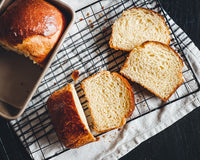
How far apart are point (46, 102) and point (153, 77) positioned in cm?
91

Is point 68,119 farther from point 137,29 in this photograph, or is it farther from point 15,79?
point 137,29

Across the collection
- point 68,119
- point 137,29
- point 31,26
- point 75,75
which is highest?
point 31,26

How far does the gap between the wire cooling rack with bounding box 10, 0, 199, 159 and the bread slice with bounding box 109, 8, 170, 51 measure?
73mm

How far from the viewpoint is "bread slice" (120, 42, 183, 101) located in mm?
1870

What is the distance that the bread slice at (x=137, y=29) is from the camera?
1921mm

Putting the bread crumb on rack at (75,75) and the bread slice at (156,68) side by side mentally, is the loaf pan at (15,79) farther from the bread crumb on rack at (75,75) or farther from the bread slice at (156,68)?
the bread slice at (156,68)

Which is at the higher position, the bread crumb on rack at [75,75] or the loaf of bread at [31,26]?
the loaf of bread at [31,26]

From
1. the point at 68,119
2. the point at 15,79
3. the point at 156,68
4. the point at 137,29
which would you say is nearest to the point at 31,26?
the point at 15,79

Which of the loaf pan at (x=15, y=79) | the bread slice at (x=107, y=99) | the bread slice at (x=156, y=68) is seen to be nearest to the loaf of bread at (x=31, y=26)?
the loaf pan at (x=15, y=79)

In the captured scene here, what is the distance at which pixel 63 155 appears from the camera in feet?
6.40

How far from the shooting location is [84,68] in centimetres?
197

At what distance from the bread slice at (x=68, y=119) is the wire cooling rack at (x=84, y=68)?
225mm

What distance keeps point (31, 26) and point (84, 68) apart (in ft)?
1.91

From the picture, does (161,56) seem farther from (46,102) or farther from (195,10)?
(46,102)
